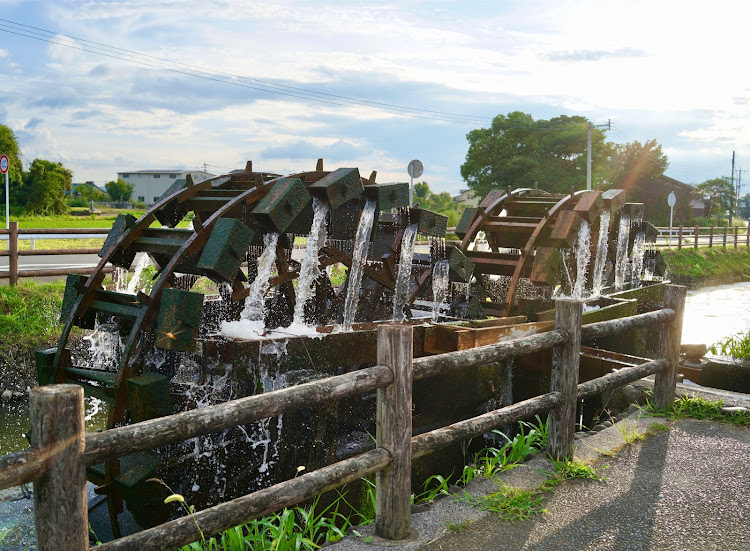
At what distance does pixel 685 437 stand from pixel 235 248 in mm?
3402

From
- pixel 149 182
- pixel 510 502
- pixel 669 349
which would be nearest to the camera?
pixel 510 502

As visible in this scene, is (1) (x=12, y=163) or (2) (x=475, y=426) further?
(1) (x=12, y=163)

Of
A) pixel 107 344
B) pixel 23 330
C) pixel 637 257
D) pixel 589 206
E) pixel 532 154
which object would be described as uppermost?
pixel 532 154

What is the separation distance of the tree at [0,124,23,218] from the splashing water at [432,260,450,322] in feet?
103

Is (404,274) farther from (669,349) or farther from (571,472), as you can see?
(571,472)

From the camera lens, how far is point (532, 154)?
40562mm

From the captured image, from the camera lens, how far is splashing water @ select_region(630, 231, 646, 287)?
1094 cm

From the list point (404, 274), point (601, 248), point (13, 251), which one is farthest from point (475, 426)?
point (13, 251)

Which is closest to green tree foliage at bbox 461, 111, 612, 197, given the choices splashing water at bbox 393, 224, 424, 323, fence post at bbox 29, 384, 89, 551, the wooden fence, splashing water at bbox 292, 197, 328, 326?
the wooden fence

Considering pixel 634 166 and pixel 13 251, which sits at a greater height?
pixel 634 166

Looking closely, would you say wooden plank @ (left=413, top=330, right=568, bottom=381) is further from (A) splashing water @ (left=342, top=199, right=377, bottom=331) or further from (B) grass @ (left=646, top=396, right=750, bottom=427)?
(A) splashing water @ (left=342, top=199, right=377, bottom=331)

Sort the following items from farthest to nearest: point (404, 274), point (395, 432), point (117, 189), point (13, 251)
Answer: point (117, 189) → point (13, 251) → point (404, 274) → point (395, 432)

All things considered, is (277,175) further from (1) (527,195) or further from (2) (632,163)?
(2) (632,163)

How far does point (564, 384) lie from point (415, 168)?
14347mm
